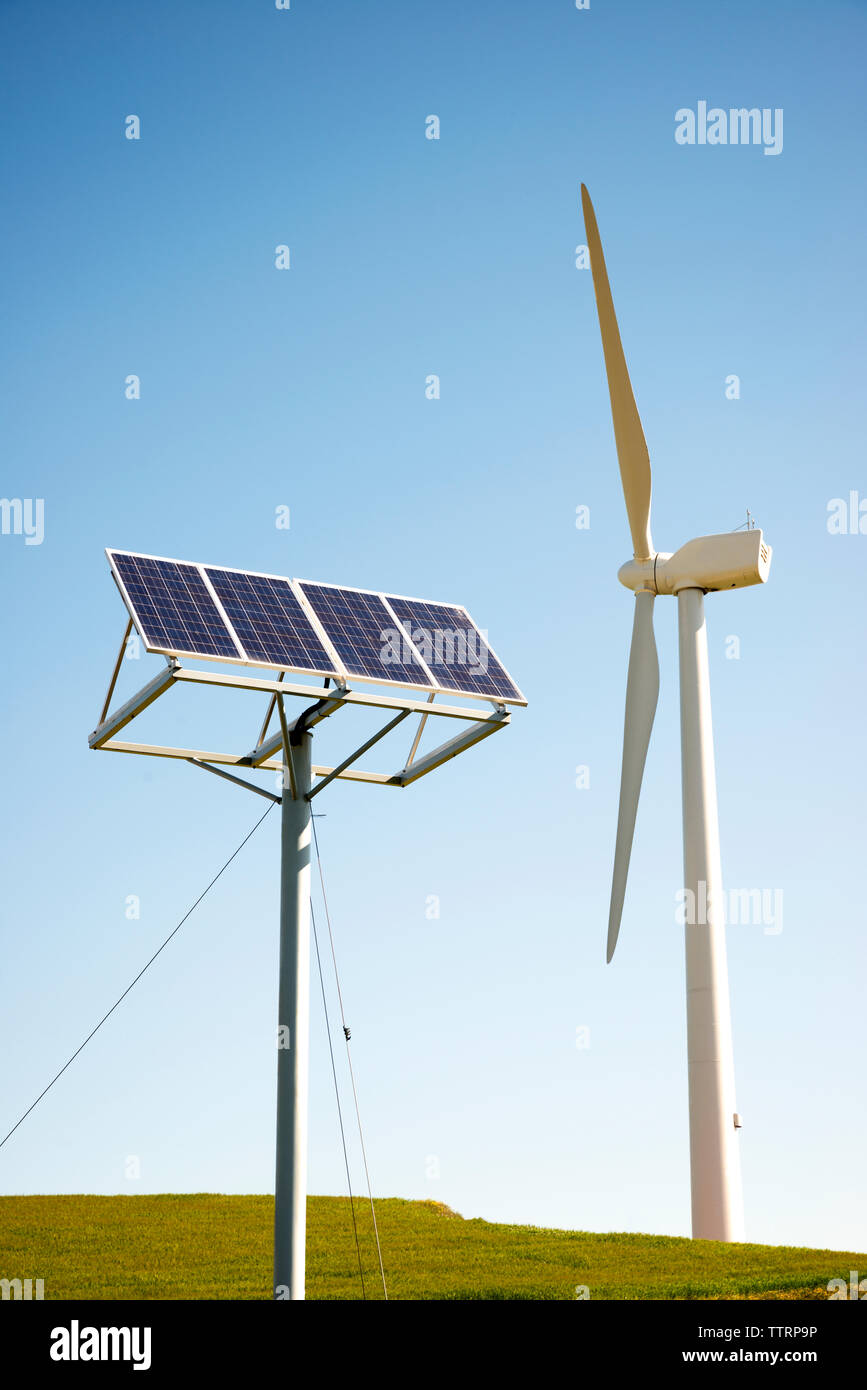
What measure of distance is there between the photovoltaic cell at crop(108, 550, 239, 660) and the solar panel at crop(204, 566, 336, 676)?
32 centimetres

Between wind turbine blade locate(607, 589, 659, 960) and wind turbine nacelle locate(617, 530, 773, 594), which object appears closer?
wind turbine blade locate(607, 589, 659, 960)

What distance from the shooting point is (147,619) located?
64.6 ft

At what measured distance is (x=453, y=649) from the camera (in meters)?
23.2

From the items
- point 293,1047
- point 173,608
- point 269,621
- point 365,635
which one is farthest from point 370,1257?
point 173,608

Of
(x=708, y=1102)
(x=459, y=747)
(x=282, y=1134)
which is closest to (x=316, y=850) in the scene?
(x=459, y=747)

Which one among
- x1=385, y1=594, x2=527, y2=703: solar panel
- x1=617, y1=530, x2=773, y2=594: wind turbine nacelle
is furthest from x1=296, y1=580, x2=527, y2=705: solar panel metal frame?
x1=617, y1=530, x2=773, y2=594: wind turbine nacelle

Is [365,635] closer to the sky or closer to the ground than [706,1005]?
closer to the sky

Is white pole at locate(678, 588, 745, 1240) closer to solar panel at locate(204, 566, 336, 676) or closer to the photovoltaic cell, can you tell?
solar panel at locate(204, 566, 336, 676)

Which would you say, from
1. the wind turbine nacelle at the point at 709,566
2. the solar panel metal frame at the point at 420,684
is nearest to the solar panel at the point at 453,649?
the solar panel metal frame at the point at 420,684

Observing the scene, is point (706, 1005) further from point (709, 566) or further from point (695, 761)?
point (709, 566)

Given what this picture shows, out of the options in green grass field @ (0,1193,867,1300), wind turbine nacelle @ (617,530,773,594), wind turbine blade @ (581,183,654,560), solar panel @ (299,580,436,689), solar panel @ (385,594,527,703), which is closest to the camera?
solar panel @ (299,580,436,689)

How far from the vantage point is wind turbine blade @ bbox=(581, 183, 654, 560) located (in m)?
32.6

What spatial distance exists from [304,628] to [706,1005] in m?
13.3
